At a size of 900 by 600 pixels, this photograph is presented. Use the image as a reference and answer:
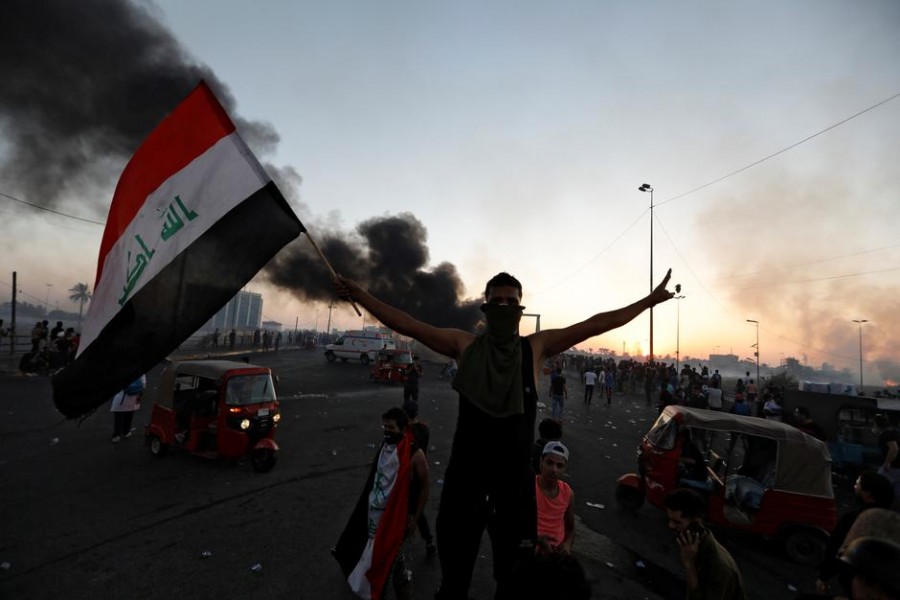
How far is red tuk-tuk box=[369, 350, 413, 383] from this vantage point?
70.5ft

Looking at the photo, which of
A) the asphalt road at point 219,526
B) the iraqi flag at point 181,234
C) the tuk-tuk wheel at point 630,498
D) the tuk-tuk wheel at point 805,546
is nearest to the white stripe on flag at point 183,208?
the iraqi flag at point 181,234

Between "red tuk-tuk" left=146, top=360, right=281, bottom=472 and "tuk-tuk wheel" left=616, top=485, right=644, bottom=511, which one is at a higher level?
"red tuk-tuk" left=146, top=360, right=281, bottom=472

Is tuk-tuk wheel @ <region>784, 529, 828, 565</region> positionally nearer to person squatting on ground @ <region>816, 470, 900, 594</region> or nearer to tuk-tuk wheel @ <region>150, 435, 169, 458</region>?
person squatting on ground @ <region>816, 470, 900, 594</region>

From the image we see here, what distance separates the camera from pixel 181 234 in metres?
2.71

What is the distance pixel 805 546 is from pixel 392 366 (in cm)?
1802

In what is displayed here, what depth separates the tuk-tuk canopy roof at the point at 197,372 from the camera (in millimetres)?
7414

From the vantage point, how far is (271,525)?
5.22 metres

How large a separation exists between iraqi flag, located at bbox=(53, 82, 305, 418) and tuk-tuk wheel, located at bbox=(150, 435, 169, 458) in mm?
6114

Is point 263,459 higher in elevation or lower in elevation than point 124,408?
lower

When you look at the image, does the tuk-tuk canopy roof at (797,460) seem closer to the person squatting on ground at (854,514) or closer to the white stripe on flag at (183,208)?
the person squatting on ground at (854,514)

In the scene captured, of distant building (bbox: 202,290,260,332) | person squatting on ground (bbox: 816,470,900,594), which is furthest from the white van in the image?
distant building (bbox: 202,290,260,332)

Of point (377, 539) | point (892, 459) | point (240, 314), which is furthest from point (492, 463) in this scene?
point (240, 314)

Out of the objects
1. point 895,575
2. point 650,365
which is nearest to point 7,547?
point 895,575

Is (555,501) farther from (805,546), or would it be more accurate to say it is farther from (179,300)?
(805,546)
